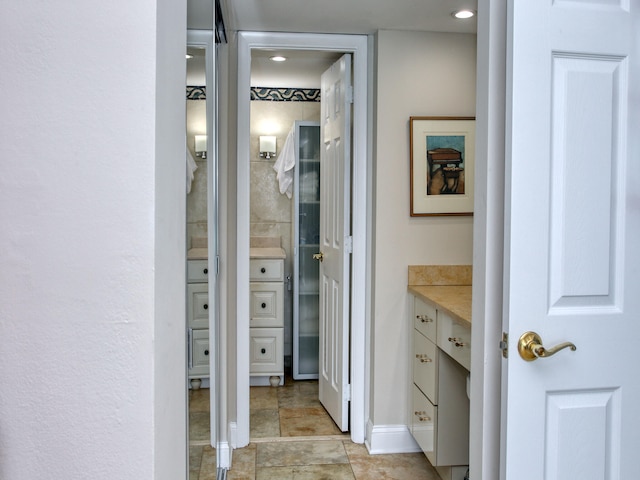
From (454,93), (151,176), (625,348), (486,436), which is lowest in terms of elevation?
(486,436)

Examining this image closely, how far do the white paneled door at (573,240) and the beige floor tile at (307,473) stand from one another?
161 cm

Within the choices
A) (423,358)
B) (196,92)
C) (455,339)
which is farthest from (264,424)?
(196,92)

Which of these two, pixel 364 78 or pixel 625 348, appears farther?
pixel 364 78

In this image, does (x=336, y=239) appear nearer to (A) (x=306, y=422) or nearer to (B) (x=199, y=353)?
(A) (x=306, y=422)

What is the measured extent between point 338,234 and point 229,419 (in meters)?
1.20

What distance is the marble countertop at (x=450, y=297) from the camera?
2.37 meters

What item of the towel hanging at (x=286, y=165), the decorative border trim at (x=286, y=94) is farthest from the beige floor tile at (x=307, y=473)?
the decorative border trim at (x=286, y=94)

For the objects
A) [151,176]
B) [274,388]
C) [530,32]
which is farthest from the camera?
[274,388]

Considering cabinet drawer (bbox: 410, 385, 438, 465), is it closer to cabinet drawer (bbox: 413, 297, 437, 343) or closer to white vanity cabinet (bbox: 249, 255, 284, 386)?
cabinet drawer (bbox: 413, 297, 437, 343)

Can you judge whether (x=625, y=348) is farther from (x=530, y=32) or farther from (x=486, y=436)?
(x=530, y=32)

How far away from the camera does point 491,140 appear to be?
1.51 meters

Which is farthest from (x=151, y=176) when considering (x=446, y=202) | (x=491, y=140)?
(x=446, y=202)

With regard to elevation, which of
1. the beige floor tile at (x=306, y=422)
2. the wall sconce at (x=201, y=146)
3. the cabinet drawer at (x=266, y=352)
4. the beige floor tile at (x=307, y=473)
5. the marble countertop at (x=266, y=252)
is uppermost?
the wall sconce at (x=201, y=146)

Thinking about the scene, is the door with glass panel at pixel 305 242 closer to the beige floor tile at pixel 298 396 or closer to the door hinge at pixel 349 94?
the beige floor tile at pixel 298 396
